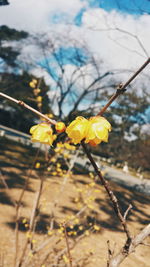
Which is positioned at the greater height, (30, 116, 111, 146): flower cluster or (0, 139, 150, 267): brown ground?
(30, 116, 111, 146): flower cluster

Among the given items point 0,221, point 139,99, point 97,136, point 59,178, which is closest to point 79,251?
point 0,221

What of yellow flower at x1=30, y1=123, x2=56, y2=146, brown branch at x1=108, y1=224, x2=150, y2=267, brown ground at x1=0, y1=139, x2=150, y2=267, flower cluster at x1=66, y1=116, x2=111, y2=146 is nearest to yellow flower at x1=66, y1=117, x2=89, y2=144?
flower cluster at x1=66, y1=116, x2=111, y2=146

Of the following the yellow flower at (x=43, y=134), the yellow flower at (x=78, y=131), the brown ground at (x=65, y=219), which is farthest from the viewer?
the brown ground at (x=65, y=219)

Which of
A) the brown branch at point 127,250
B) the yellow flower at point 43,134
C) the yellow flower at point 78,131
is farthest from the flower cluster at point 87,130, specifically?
the brown branch at point 127,250

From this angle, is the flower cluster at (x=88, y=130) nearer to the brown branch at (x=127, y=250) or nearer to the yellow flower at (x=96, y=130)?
the yellow flower at (x=96, y=130)

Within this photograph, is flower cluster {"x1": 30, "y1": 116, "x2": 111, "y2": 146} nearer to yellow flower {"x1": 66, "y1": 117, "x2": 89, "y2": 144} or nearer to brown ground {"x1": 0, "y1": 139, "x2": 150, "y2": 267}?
yellow flower {"x1": 66, "y1": 117, "x2": 89, "y2": 144}

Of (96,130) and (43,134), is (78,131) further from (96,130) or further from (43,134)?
(43,134)

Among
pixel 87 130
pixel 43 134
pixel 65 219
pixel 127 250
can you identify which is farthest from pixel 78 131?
pixel 65 219
